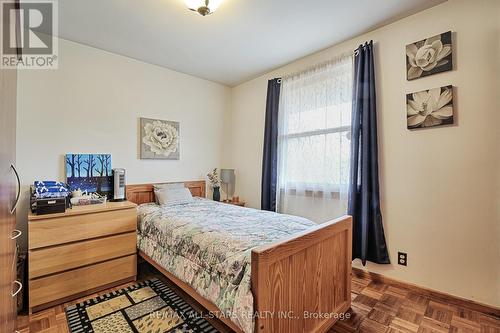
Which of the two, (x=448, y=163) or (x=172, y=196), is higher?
(x=448, y=163)

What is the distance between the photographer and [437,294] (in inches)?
81.5

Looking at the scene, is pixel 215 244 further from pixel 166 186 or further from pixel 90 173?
pixel 90 173

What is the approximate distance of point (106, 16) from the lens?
7.36 feet

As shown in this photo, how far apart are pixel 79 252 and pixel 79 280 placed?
247mm

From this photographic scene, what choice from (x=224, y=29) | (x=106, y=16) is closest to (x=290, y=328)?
(x=224, y=29)

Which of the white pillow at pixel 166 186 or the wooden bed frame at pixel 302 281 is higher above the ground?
the white pillow at pixel 166 186

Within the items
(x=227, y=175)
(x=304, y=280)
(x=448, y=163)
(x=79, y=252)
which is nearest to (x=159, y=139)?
(x=227, y=175)

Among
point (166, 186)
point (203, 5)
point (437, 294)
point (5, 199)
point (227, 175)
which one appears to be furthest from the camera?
point (227, 175)

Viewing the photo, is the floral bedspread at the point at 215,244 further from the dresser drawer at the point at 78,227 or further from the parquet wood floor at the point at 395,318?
the parquet wood floor at the point at 395,318

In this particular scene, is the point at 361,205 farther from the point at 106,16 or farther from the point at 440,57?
the point at 106,16

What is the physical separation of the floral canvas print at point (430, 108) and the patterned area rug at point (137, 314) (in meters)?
2.48

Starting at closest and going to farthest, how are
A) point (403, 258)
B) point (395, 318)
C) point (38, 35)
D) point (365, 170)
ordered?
point (395, 318)
point (403, 258)
point (365, 170)
point (38, 35)

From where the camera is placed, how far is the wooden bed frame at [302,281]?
1239 millimetres

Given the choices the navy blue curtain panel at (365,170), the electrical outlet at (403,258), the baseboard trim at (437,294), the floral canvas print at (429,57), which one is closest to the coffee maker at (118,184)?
the navy blue curtain panel at (365,170)
